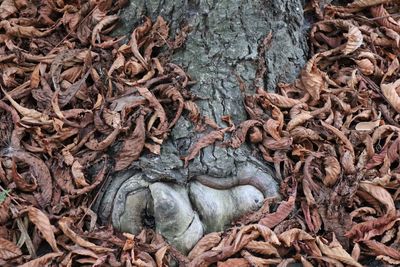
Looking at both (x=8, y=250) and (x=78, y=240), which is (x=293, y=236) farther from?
(x=8, y=250)

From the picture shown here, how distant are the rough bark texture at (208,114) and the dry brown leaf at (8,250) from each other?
37 centimetres

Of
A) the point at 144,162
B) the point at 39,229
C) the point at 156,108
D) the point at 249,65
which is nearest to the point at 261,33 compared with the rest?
the point at 249,65

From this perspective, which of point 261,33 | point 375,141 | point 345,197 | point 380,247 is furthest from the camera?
point 261,33

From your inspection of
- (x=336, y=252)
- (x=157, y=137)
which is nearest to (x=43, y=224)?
(x=157, y=137)

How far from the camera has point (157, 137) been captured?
2.32 meters

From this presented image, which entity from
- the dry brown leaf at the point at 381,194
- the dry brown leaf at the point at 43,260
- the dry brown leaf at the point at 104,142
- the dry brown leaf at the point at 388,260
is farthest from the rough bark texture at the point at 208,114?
the dry brown leaf at the point at 388,260

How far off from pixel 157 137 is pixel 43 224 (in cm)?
59

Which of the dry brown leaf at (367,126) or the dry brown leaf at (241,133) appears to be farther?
the dry brown leaf at (367,126)

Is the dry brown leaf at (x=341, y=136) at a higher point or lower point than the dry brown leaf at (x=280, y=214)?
higher

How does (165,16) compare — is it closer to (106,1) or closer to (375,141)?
(106,1)

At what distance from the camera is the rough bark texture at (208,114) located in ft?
7.30

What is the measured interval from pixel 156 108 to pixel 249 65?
515 millimetres

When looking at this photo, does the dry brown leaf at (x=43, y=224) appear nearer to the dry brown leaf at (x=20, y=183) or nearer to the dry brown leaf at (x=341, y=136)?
the dry brown leaf at (x=20, y=183)

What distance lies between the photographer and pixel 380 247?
7.00 feet
